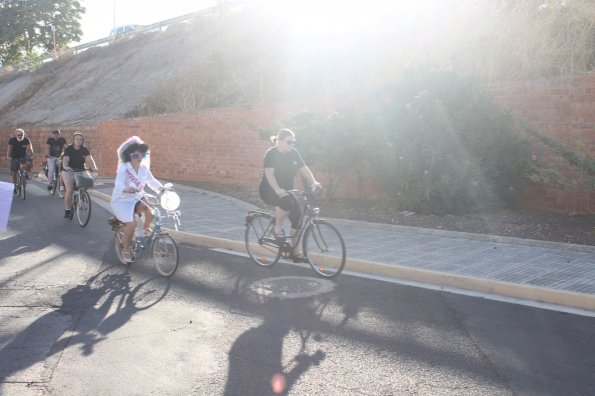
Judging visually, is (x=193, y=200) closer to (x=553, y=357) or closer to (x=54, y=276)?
(x=54, y=276)

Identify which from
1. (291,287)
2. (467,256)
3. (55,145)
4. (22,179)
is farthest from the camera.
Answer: (55,145)

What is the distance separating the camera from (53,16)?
5803cm

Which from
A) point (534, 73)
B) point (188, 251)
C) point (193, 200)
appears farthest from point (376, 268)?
point (193, 200)

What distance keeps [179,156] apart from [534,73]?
11800 mm

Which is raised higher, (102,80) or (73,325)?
(102,80)

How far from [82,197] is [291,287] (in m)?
7.11

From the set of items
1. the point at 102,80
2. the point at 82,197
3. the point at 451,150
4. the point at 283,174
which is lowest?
the point at 82,197

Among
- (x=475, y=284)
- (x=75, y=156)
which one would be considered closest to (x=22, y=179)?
(x=75, y=156)

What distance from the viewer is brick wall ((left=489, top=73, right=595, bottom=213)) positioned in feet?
39.6

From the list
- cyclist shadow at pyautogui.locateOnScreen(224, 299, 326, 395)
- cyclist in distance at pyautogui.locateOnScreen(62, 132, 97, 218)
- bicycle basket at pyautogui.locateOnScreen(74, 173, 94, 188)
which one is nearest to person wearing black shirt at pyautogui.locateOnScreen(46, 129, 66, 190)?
cyclist in distance at pyautogui.locateOnScreen(62, 132, 97, 218)

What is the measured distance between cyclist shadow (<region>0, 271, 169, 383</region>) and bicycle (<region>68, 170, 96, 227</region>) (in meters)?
5.22

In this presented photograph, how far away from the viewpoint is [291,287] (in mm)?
8109

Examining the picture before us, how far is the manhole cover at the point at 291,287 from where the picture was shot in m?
7.75

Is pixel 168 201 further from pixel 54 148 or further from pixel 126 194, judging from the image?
pixel 54 148
